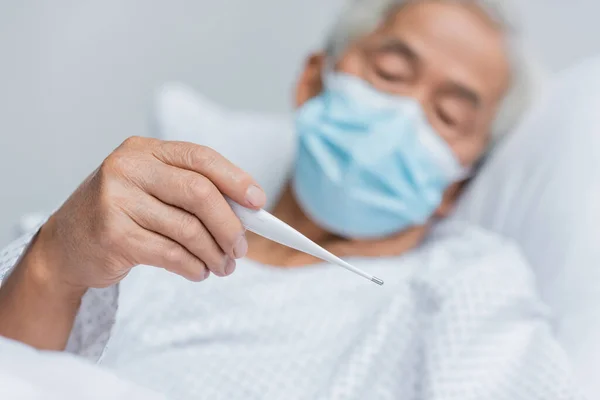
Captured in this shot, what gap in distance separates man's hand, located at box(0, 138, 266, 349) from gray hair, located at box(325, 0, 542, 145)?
2.11 ft

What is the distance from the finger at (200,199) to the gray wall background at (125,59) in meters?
0.32

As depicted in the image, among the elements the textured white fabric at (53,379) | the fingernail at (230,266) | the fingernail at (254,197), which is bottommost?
the textured white fabric at (53,379)

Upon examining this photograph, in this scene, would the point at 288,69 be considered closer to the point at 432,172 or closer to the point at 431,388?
the point at 432,172

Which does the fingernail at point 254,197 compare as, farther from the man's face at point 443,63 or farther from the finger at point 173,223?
the man's face at point 443,63

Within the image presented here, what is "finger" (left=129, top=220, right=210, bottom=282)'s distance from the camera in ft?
1.85

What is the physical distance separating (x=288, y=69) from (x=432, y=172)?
20.8 inches

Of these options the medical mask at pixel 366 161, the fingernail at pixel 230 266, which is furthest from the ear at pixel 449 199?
the fingernail at pixel 230 266

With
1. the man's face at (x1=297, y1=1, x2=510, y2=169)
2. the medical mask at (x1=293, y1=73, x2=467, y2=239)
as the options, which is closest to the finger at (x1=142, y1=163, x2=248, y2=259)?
the medical mask at (x1=293, y1=73, x2=467, y2=239)

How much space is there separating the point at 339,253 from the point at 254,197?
1.52 feet

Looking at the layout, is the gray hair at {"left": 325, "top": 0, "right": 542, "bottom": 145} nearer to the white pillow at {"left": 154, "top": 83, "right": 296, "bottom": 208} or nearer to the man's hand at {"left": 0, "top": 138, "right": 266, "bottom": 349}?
the white pillow at {"left": 154, "top": 83, "right": 296, "bottom": 208}

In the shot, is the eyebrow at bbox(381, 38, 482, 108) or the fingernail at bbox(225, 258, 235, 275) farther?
the eyebrow at bbox(381, 38, 482, 108)

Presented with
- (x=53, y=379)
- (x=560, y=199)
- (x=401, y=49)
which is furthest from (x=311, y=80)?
(x=53, y=379)

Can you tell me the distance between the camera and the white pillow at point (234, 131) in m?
1.21

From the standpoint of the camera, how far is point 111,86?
1209mm
